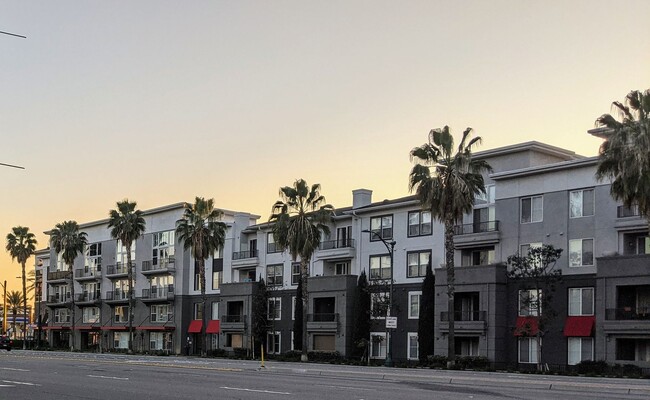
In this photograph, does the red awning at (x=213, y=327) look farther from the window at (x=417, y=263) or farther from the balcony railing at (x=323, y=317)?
the window at (x=417, y=263)

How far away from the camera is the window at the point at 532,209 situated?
56281 mm

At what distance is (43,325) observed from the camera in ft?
391

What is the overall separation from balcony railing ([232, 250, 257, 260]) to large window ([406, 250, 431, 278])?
770 inches

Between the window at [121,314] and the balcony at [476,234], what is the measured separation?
48152mm

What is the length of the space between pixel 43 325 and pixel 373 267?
66.4 metres

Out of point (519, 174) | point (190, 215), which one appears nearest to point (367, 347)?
point (519, 174)

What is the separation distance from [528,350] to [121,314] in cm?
5442

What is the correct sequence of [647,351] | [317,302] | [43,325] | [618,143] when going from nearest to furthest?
[618,143] → [647,351] → [317,302] → [43,325]

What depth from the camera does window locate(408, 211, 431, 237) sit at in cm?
6438

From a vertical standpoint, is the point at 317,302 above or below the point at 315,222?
below

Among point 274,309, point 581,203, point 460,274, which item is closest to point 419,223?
point 460,274

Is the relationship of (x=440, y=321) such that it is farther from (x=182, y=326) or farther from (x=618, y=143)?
(x=182, y=326)

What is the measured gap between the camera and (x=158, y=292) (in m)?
91.6

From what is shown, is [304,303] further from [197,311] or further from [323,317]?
[197,311]
